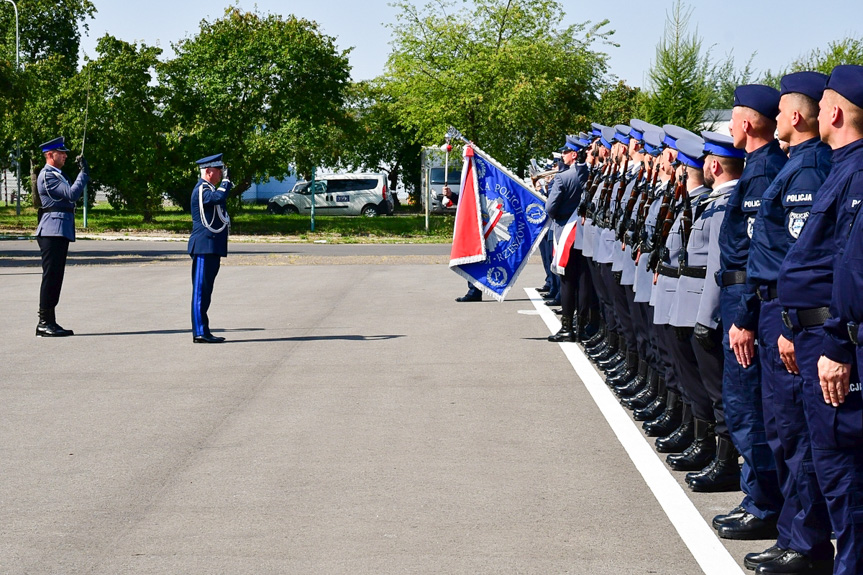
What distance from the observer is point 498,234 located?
13820 mm

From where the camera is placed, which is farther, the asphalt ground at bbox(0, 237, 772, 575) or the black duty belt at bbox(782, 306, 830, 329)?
the asphalt ground at bbox(0, 237, 772, 575)

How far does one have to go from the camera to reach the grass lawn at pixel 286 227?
122 feet

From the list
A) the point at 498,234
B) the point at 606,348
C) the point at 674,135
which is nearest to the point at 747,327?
the point at 674,135

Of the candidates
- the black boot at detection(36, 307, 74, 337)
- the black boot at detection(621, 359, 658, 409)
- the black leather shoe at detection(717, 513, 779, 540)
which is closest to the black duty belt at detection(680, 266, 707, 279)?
the black leather shoe at detection(717, 513, 779, 540)

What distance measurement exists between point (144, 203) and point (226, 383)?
106 ft

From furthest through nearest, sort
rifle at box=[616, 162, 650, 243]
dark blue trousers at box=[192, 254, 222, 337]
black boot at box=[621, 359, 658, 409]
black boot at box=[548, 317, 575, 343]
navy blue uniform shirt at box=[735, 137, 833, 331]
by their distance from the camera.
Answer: black boot at box=[548, 317, 575, 343] < dark blue trousers at box=[192, 254, 222, 337] < rifle at box=[616, 162, 650, 243] < black boot at box=[621, 359, 658, 409] < navy blue uniform shirt at box=[735, 137, 833, 331]

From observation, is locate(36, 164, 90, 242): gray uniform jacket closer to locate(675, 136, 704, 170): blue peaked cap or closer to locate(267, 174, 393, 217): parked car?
locate(675, 136, 704, 170): blue peaked cap

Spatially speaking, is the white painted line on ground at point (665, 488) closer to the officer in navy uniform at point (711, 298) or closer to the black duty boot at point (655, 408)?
the black duty boot at point (655, 408)

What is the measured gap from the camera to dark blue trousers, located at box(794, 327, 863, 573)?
165 inches

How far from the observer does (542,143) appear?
39406 millimetres

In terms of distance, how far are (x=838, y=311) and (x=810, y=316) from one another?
0.28 metres

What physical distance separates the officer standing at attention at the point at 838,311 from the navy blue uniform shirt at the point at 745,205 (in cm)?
89

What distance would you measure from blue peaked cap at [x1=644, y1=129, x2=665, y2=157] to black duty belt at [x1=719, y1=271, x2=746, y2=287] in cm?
285

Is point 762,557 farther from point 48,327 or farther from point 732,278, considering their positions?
point 48,327
